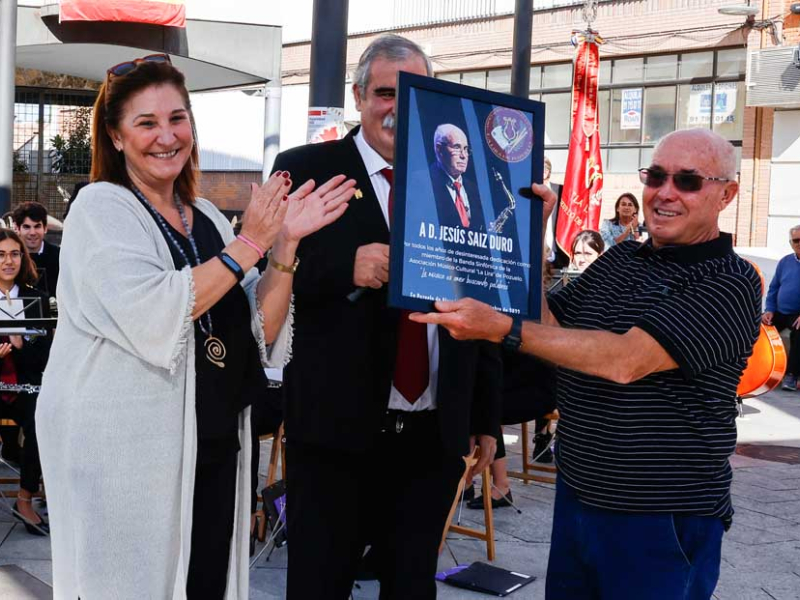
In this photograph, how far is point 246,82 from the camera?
1659cm

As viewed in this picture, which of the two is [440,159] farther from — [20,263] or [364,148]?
[20,263]

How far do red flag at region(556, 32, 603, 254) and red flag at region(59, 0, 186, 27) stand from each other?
259 inches

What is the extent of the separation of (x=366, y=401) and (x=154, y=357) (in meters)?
0.70

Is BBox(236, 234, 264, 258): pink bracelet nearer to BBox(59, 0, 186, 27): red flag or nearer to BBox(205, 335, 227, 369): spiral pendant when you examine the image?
BBox(205, 335, 227, 369): spiral pendant

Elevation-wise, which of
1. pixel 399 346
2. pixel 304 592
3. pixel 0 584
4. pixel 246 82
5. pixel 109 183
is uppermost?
pixel 246 82

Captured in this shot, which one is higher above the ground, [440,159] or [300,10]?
[300,10]

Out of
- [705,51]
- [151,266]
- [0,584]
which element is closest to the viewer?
[151,266]

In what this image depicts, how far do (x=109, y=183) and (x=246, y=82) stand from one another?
48.0 feet

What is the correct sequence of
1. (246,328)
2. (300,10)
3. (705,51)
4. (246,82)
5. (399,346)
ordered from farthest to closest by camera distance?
(300,10) → (705,51) → (246,82) → (399,346) → (246,328)

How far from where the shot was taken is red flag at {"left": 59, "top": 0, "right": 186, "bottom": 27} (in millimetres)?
14508

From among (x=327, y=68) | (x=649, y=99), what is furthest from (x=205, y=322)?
(x=649, y=99)

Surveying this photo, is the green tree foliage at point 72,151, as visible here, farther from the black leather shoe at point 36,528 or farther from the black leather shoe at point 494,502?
the black leather shoe at point 494,502

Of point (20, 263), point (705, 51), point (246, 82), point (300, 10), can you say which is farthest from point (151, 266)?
point (300, 10)

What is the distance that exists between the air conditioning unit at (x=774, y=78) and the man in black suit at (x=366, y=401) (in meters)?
18.5
